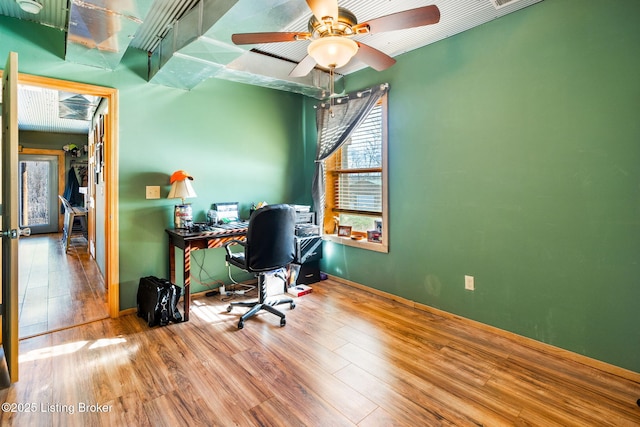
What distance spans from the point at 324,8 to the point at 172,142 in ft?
7.57

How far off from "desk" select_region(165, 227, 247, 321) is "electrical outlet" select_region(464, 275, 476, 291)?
2.12 m

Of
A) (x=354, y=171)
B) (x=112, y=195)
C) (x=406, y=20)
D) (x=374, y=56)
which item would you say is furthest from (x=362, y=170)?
(x=112, y=195)


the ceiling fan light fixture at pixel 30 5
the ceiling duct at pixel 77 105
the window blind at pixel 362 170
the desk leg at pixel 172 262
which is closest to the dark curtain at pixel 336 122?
the window blind at pixel 362 170

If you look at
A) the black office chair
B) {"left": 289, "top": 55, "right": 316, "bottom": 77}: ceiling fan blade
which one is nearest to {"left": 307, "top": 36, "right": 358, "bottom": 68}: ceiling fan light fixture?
{"left": 289, "top": 55, "right": 316, "bottom": 77}: ceiling fan blade

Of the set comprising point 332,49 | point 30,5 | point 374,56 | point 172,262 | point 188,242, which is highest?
point 30,5

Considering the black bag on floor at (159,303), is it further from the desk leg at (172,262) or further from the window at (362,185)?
the window at (362,185)

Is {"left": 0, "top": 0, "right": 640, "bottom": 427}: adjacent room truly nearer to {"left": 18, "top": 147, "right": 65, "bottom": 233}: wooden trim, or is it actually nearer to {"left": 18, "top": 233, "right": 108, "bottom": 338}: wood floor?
{"left": 18, "top": 233, "right": 108, "bottom": 338}: wood floor

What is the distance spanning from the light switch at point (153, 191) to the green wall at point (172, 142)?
0.04 meters

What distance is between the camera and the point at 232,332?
2.68m

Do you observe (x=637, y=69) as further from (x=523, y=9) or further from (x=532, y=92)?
(x=523, y=9)

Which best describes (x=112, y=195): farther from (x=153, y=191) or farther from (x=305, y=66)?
(x=305, y=66)

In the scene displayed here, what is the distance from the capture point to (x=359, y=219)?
392 cm

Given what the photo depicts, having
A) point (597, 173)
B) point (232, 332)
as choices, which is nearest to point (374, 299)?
point (232, 332)

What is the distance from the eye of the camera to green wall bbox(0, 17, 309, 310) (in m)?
2.69
